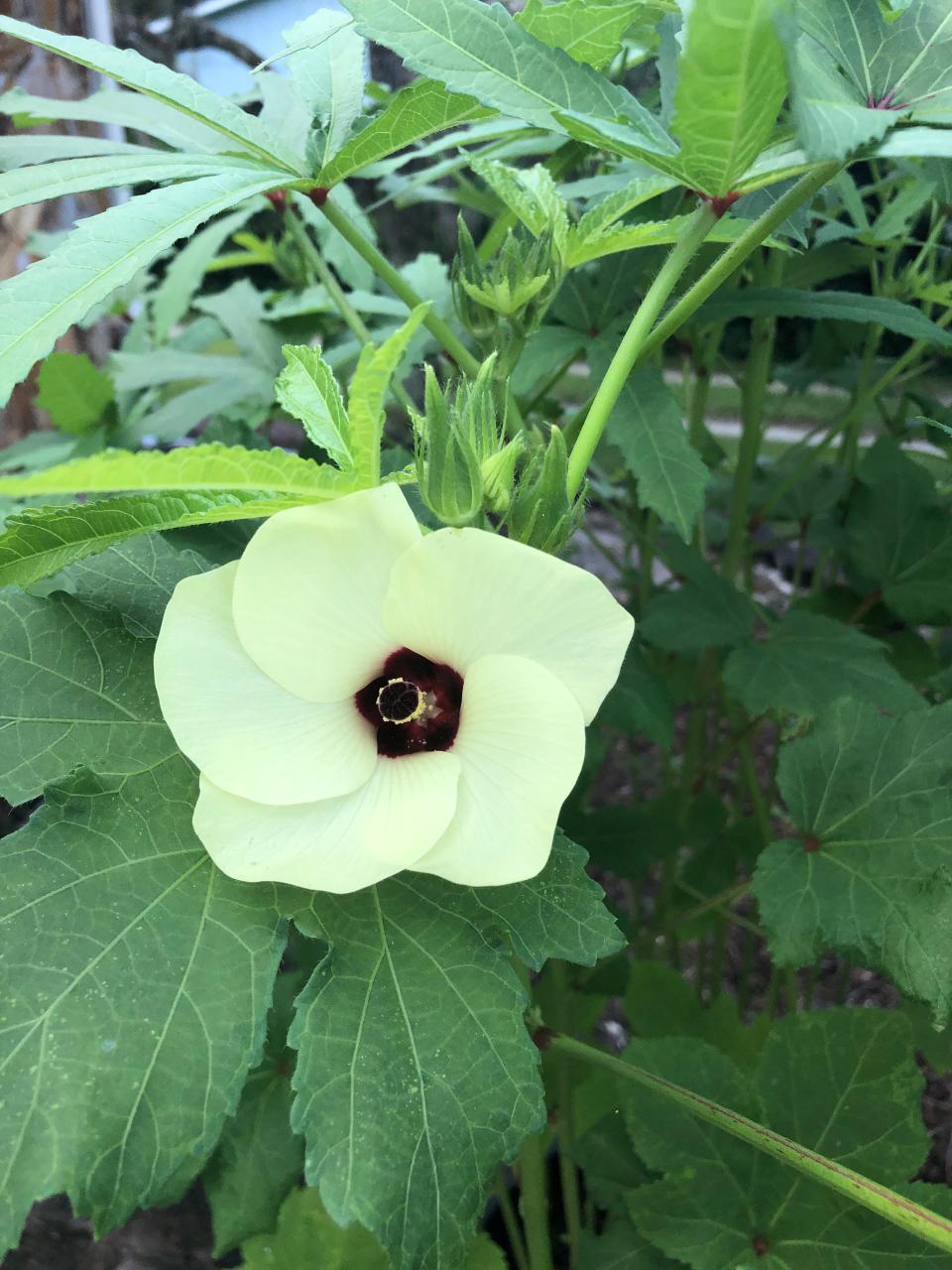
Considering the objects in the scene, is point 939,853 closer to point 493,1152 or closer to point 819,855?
point 819,855

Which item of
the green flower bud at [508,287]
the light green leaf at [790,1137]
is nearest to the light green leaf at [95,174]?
the green flower bud at [508,287]

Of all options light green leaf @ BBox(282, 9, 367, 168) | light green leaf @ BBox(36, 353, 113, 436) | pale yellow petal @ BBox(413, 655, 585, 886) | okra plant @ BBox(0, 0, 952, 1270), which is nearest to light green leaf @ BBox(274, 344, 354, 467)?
okra plant @ BBox(0, 0, 952, 1270)

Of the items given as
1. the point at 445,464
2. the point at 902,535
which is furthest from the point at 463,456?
the point at 902,535

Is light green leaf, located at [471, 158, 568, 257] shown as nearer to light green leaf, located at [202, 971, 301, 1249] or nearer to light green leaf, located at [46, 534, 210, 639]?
light green leaf, located at [46, 534, 210, 639]

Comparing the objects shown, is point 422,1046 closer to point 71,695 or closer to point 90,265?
point 71,695

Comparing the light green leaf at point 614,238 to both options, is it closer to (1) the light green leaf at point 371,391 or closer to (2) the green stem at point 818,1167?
(1) the light green leaf at point 371,391

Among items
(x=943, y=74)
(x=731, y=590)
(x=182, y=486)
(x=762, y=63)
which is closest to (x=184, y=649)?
(x=182, y=486)
